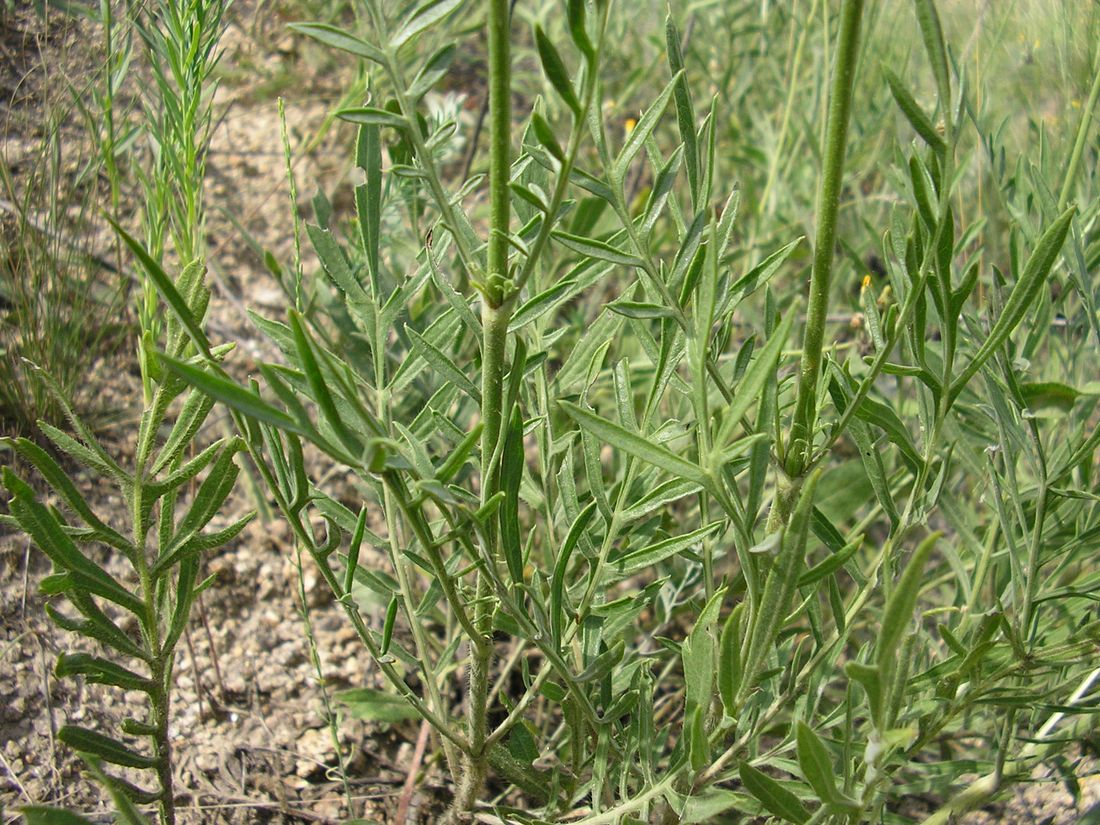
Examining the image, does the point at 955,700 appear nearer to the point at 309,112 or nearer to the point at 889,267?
the point at 889,267

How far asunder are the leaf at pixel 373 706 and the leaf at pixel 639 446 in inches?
26.2

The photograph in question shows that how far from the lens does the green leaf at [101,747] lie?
2.85ft

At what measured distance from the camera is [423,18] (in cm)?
70

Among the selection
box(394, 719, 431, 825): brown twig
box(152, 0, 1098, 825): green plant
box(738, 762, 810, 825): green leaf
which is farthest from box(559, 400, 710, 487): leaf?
box(394, 719, 431, 825): brown twig

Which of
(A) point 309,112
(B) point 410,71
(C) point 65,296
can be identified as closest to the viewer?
(C) point 65,296

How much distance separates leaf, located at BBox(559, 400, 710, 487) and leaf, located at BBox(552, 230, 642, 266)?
0.54 feet

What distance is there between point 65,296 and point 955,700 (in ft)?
4.18

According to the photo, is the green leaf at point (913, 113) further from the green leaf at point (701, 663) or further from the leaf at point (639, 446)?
the green leaf at point (701, 663)

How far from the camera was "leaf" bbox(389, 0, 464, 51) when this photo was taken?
690mm

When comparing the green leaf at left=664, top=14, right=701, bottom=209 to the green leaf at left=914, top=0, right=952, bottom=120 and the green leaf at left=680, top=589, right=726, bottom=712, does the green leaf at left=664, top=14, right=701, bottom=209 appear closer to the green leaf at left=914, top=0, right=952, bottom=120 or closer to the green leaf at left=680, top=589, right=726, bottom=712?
the green leaf at left=914, top=0, right=952, bottom=120

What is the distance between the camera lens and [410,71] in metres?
1.89

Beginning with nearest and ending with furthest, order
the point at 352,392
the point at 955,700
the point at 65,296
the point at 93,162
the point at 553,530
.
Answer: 1. the point at 352,392
2. the point at 955,700
3. the point at 553,530
4. the point at 93,162
5. the point at 65,296

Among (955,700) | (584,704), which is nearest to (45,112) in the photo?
(584,704)

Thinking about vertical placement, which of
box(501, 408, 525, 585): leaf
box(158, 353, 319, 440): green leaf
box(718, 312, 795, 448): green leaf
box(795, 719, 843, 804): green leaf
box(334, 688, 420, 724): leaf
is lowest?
box(334, 688, 420, 724): leaf
